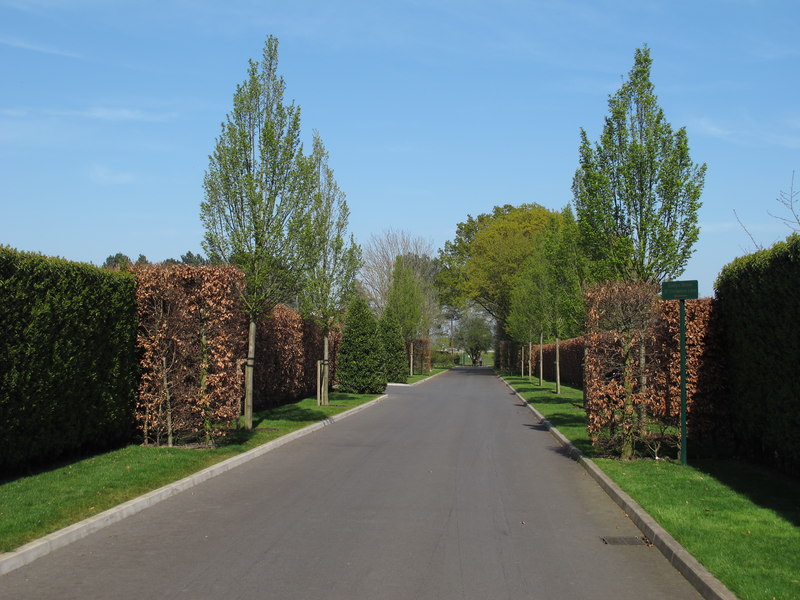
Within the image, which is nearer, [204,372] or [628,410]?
[628,410]

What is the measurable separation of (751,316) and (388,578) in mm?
7691

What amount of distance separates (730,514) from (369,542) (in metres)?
4.03

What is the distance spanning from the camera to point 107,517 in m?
7.64

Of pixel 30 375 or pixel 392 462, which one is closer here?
pixel 30 375

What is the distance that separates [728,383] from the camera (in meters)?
12.2

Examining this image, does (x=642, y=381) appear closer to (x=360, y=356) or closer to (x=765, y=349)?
(x=765, y=349)

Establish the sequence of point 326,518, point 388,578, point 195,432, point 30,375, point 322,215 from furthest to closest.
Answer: point 322,215, point 195,432, point 30,375, point 326,518, point 388,578

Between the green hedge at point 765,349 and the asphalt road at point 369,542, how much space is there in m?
2.66

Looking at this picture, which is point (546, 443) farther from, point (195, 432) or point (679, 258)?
point (195, 432)

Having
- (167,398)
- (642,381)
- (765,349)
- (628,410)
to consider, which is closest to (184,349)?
(167,398)

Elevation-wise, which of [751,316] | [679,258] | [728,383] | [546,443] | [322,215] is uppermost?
[322,215]

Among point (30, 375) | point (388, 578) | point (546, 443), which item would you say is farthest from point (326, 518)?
point (546, 443)

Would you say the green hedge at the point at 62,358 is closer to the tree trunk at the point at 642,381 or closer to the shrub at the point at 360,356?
the tree trunk at the point at 642,381

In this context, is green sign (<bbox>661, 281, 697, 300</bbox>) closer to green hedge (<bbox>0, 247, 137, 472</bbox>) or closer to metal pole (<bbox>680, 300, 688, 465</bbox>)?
metal pole (<bbox>680, 300, 688, 465</bbox>)
